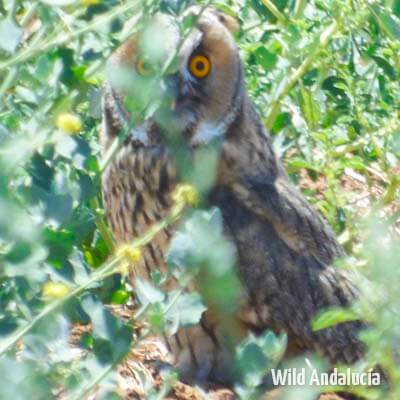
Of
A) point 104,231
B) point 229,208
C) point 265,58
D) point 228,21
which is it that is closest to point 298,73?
point 265,58

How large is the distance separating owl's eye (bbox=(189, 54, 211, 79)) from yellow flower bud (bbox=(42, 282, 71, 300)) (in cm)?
191

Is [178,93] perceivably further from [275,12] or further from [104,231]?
[275,12]

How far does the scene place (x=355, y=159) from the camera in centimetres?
436

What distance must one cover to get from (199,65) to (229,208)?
0.44 m

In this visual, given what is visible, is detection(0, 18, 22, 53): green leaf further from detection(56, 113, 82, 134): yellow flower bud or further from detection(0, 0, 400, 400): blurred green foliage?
detection(56, 113, 82, 134): yellow flower bud

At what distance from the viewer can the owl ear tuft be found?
13.5ft

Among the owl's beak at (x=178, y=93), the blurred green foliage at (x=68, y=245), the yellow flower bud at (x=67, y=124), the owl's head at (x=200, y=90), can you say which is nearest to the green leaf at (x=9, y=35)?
the blurred green foliage at (x=68, y=245)

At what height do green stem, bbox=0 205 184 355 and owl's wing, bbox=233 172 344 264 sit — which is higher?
green stem, bbox=0 205 184 355

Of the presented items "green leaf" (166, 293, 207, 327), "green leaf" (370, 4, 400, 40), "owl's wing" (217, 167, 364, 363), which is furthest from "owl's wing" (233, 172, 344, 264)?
"green leaf" (166, 293, 207, 327)

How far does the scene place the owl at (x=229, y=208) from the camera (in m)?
3.93

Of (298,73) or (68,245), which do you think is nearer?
(68,245)

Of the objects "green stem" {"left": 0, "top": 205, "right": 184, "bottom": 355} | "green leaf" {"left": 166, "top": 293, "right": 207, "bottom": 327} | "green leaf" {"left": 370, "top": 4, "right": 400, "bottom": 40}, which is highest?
"green stem" {"left": 0, "top": 205, "right": 184, "bottom": 355}

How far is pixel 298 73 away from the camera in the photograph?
175 inches

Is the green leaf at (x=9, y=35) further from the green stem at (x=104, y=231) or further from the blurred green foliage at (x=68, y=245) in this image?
the green stem at (x=104, y=231)
